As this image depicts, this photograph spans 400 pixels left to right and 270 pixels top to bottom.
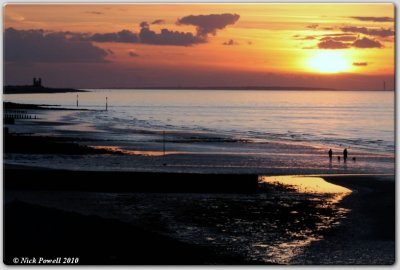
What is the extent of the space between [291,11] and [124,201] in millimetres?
13116

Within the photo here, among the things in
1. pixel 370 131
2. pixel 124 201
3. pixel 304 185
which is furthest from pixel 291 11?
pixel 370 131

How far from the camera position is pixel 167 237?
2208cm

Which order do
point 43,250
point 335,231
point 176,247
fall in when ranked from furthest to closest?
point 335,231 → point 176,247 → point 43,250

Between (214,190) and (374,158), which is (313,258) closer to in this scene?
(214,190)

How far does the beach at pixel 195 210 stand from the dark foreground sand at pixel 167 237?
40mm

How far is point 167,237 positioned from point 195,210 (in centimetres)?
653

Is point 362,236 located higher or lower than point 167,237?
lower

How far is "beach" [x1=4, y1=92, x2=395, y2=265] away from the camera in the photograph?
63.5 ft

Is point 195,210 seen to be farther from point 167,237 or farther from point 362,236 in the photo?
point 362,236

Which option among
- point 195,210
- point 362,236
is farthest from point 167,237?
point 362,236

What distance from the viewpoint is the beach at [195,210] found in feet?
63.5

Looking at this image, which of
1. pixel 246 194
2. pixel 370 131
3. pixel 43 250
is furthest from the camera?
pixel 370 131

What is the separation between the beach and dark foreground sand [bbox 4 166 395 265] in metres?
0.04

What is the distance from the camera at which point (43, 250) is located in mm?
17297
